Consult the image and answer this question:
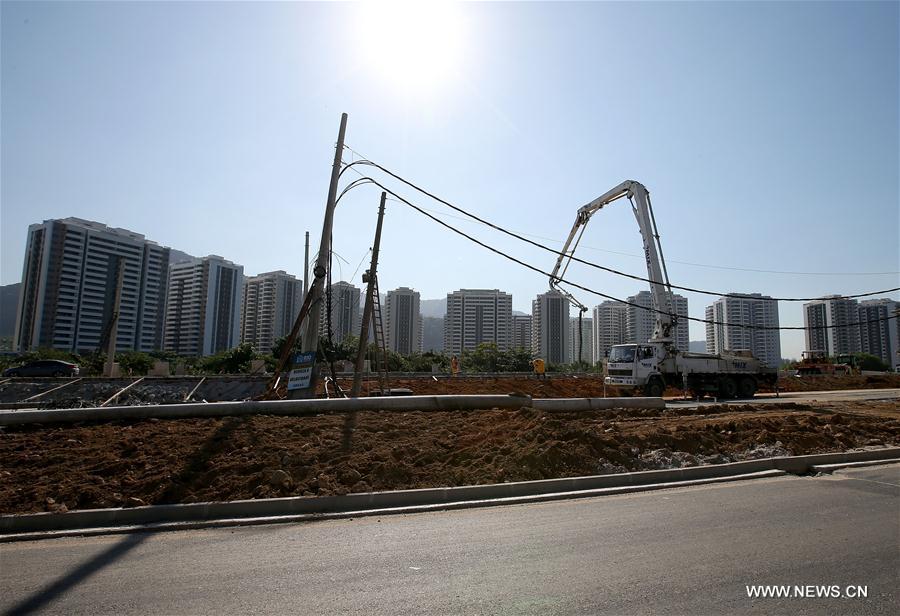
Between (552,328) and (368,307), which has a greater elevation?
(552,328)

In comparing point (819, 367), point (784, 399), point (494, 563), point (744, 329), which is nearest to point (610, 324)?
point (744, 329)

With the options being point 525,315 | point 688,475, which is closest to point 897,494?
point 688,475

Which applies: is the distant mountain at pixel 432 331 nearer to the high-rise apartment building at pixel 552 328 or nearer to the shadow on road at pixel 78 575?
the high-rise apartment building at pixel 552 328

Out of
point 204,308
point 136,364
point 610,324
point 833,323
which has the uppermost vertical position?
point 204,308

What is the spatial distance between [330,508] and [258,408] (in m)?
4.26

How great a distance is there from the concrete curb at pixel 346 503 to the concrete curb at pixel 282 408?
356 centimetres

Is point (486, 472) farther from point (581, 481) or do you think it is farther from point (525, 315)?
point (525, 315)

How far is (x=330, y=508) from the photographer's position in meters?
6.53

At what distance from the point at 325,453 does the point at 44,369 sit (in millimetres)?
34585

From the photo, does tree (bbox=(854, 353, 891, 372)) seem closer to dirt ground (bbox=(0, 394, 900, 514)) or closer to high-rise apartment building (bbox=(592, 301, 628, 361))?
high-rise apartment building (bbox=(592, 301, 628, 361))

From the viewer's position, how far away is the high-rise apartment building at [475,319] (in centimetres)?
10319

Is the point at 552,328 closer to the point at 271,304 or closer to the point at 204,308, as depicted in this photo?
the point at 271,304

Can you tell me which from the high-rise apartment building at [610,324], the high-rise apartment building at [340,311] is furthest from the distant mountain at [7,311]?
the high-rise apartment building at [610,324]

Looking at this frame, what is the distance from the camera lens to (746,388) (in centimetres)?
2600
